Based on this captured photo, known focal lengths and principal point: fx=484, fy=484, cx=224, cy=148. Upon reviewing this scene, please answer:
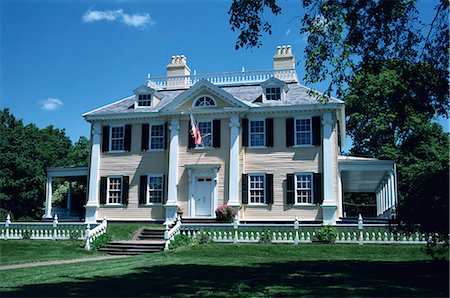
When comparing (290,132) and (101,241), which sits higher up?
(290,132)

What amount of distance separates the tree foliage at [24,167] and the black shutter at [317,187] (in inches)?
904

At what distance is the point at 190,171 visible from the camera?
83.1ft

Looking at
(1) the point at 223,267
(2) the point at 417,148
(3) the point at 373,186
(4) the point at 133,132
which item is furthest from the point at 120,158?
(2) the point at 417,148

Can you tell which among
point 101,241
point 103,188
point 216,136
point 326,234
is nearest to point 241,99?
point 216,136

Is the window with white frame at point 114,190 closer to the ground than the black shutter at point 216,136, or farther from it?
closer to the ground

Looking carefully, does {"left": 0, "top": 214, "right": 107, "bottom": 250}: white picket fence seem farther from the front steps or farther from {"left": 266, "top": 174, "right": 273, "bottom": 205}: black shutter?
{"left": 266, "top": 174, "right": 273, "bottom": 205}: black shutter

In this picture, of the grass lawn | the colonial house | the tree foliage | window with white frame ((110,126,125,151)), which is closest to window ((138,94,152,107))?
the colonial house

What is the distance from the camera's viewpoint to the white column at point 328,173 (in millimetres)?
23141

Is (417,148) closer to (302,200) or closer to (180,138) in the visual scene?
(302,200)

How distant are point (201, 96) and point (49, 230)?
397 inches

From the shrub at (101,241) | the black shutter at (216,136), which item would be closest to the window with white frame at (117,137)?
the black shutter at (216,136)

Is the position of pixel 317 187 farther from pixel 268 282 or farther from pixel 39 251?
pixel 268 282

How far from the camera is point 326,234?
19.2 m

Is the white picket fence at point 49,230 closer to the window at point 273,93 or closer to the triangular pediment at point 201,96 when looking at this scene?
the triangular pediment at point 201,96
